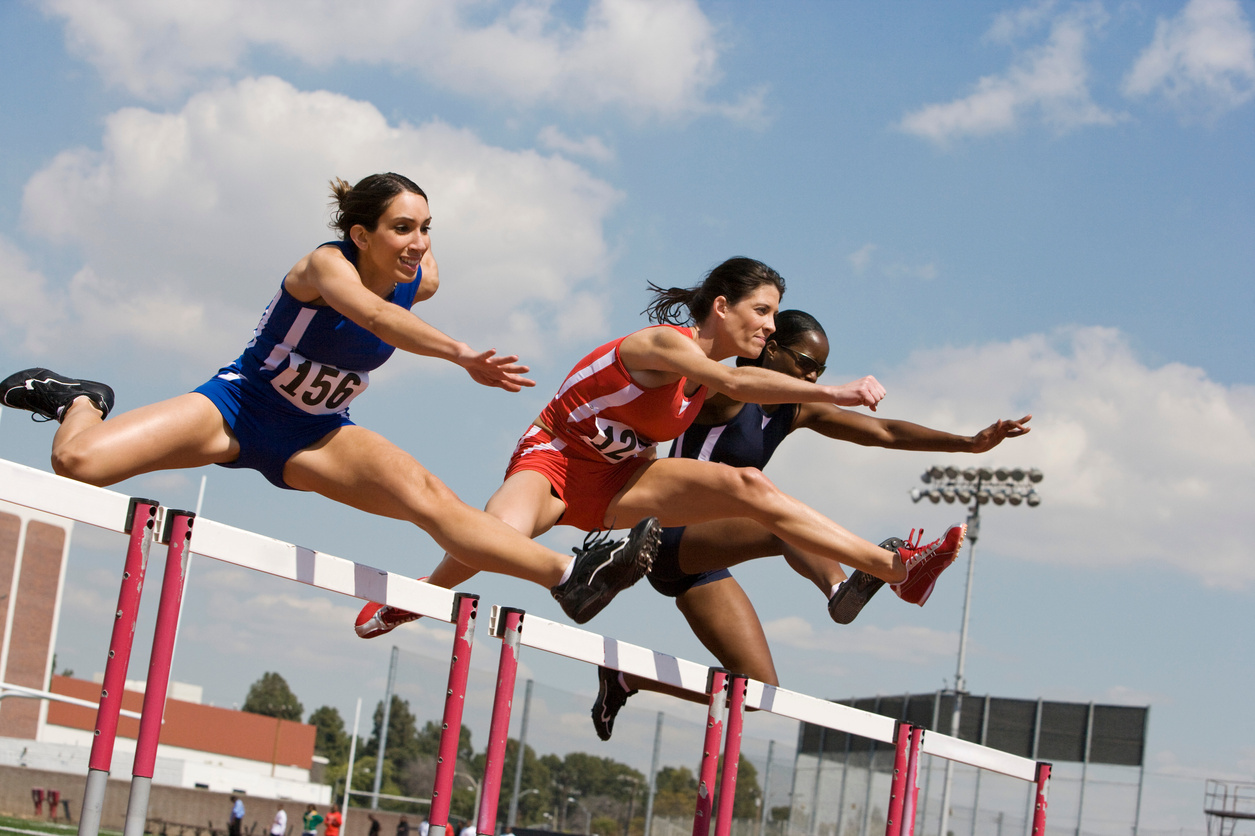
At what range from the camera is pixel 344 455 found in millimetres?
3863

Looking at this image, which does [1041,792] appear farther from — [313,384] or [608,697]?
[313,384]

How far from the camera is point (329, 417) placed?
402 centimetres

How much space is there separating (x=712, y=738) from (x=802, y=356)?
1.75m

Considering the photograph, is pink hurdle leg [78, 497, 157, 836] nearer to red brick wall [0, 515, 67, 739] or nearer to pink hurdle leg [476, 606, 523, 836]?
pink hurdle leg [476, 606, 523, 836]

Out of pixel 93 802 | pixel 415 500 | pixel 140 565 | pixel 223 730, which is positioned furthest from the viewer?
pixel 223 730

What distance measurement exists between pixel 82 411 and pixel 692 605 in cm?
269

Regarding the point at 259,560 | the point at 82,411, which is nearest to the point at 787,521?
the point at 259,560

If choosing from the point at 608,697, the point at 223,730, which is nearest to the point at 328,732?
the point at 223,730

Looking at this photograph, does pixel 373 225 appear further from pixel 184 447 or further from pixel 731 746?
pixel 731 746

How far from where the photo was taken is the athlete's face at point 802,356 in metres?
4.97

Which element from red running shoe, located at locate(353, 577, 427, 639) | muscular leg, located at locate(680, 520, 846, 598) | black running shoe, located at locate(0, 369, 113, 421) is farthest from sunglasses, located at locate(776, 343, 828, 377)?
black running shoe, located at locate(0, 369, 113, 421)

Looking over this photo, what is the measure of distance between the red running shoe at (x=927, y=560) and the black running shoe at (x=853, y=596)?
0.16 meters

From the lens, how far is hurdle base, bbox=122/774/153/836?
2.85 meters

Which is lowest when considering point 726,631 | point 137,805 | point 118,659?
point 137,805
